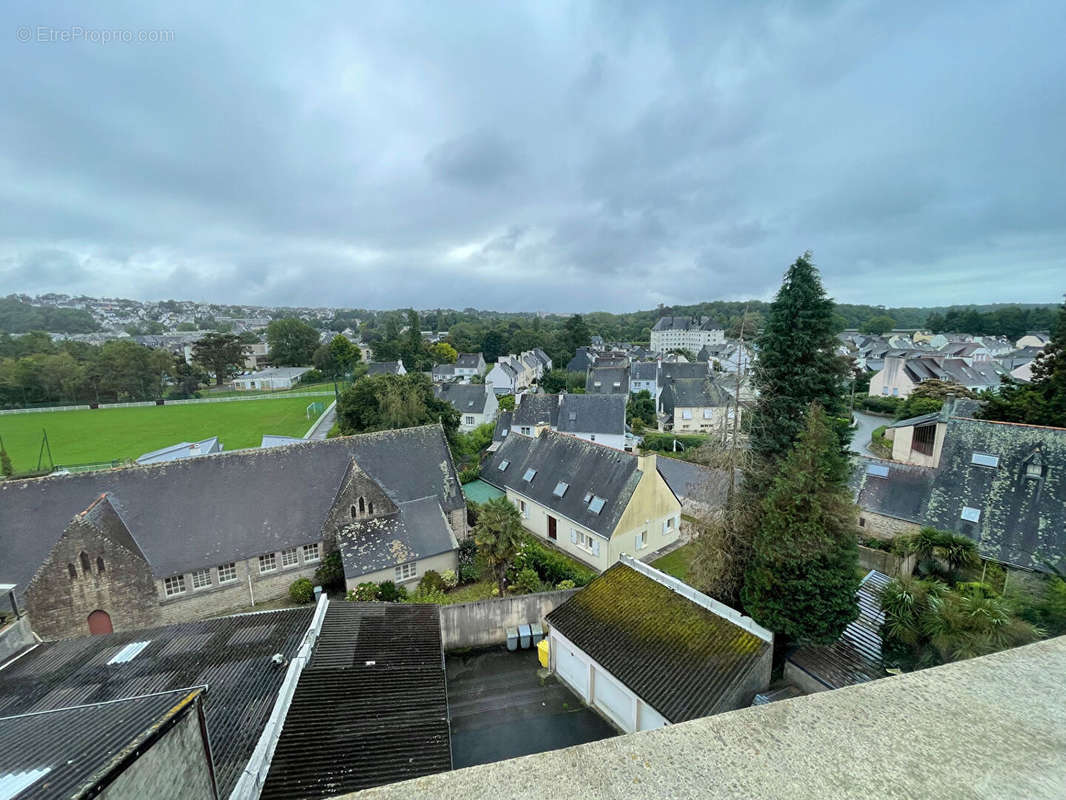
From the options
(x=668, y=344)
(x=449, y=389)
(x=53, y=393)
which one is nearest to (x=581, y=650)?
(x=449, y=389)

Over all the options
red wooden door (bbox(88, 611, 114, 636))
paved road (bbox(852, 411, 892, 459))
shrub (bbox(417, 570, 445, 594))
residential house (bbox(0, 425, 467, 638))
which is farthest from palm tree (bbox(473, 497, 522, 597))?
paved road (bbox(852, 411, 892, 459))

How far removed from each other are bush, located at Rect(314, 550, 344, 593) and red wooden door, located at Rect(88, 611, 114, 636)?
7.41 meters

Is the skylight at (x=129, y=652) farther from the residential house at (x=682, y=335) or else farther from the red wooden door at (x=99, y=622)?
the residential house at (x=682, y=335)

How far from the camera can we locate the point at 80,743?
5602 mm

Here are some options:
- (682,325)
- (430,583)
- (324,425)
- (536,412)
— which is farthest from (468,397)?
(682,325)

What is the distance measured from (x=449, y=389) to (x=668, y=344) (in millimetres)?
102440

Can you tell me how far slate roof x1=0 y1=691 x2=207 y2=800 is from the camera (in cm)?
462

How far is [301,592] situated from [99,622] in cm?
713

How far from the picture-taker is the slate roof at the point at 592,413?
136 feet

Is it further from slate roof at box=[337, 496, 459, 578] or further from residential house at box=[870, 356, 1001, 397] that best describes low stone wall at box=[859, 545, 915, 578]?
residential house at box=[870, 356, 1001, 397]

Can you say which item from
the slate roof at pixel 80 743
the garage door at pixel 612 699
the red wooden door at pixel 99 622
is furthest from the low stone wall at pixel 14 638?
the garage door at pixel 612 699

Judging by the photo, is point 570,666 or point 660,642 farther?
point 570,666

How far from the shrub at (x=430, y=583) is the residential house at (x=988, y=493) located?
20.9 metres

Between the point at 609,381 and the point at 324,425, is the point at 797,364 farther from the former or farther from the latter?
the point at 324,425
